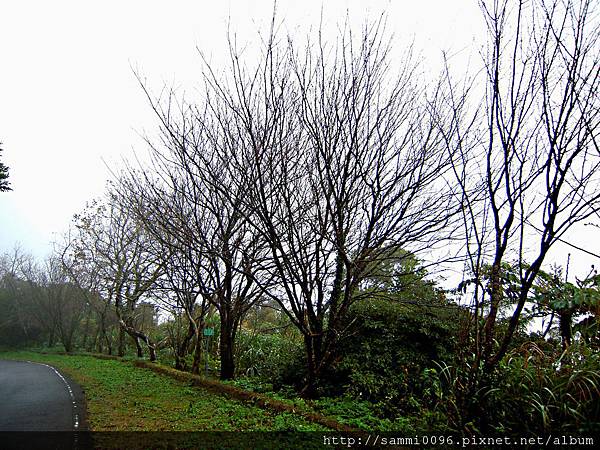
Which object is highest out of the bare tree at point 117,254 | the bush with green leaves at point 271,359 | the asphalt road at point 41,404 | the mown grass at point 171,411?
the bare tree at point 117,254

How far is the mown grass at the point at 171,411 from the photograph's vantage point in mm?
5469

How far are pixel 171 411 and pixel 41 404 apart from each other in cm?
336

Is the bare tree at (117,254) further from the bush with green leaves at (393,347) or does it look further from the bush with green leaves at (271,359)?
the bush with green leaves at (393,347)

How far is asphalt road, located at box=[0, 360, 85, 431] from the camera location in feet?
20.5

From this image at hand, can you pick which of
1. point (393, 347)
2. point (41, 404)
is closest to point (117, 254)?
point (41, 404)

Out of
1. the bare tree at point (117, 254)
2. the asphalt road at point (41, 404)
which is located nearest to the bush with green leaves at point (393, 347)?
the asphalt road at point (41, 404)

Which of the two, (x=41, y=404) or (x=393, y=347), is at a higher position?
(x=393, y=347)

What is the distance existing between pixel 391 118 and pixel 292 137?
1.65m

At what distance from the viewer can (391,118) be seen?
6.33 m

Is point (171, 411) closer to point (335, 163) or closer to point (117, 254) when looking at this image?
point (335, 163)

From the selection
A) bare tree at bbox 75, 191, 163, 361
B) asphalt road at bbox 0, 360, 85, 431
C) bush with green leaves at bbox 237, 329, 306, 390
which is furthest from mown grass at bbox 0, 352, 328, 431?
bare tree at bbox 75, 191, 163, 361

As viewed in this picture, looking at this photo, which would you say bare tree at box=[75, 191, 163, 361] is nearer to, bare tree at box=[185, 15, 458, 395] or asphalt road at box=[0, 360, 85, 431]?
asphalt road at box=[0, 360, 85, 431]

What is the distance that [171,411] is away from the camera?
6.62 metres

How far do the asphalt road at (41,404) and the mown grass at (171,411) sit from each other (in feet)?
0.93
